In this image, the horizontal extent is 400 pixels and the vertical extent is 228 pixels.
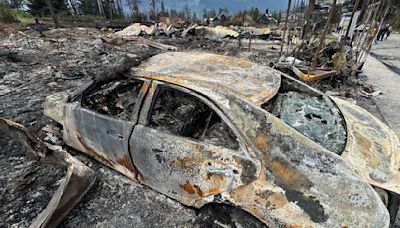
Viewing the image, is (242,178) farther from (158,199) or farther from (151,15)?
(151,15)

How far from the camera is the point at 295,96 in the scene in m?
2.50

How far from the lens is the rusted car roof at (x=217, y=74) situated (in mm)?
2078

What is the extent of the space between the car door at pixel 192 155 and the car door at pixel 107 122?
0.49 ft

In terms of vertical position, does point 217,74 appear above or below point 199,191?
above

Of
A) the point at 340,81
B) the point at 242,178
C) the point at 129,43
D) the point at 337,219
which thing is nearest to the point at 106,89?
the point at 242,178

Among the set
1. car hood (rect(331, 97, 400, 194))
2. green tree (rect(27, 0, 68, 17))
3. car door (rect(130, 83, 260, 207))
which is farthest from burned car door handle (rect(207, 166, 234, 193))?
green tree (rect(27, 0, 68, 17))

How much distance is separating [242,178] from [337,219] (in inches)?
25.8

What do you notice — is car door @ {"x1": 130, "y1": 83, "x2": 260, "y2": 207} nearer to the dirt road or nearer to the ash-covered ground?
the ash-covered ground

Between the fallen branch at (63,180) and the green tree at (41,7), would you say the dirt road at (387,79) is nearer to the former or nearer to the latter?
the fallen branch at (63,180)

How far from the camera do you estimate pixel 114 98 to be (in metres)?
3.10

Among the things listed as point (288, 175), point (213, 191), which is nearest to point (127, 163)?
point (213, 191)

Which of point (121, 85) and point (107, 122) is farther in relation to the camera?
point (121, 85)

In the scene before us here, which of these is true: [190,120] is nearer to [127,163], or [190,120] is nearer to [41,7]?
[127,163]

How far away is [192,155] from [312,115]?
1.25 metres
